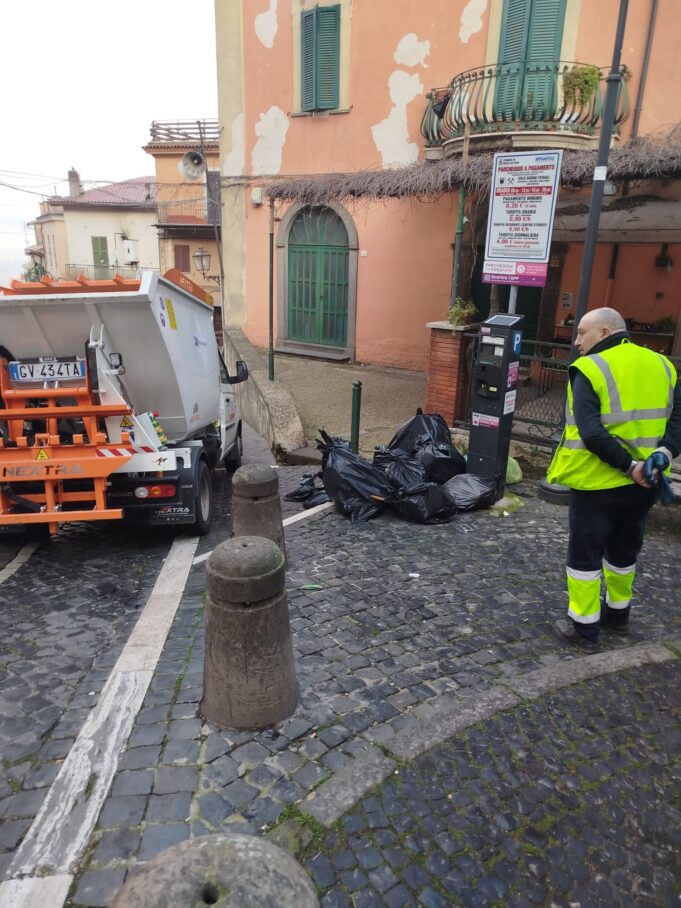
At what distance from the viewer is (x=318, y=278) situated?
14453mm

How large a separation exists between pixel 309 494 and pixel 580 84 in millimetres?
7648

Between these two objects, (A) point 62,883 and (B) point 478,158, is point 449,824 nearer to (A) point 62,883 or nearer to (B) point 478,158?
(A) point 62,883

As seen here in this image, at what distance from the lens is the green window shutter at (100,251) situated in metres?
41.9

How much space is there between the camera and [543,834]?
238cm

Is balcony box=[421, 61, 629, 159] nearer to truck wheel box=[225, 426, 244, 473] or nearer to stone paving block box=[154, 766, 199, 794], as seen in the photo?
truck wheel box=[225, 426, 244, 473]

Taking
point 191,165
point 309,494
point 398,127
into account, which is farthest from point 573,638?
point 191,165

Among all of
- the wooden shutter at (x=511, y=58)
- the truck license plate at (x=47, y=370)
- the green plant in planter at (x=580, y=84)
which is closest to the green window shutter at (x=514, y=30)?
the wooden shutter at (x=511, y=58)

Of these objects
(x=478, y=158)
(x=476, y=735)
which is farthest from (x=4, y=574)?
(x=478, y=158)

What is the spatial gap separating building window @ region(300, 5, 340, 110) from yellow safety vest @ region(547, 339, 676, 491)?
11.9 meters

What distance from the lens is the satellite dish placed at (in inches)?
1302

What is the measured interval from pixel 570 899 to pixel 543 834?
0.82 ft

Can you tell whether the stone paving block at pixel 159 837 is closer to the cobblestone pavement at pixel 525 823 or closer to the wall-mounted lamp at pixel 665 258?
the cobblestone pavement at pixel 525 823

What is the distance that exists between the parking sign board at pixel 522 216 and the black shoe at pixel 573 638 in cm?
340

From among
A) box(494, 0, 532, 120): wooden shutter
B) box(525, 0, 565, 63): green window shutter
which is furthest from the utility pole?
box(525, 0, 565, 63): green window shutter
